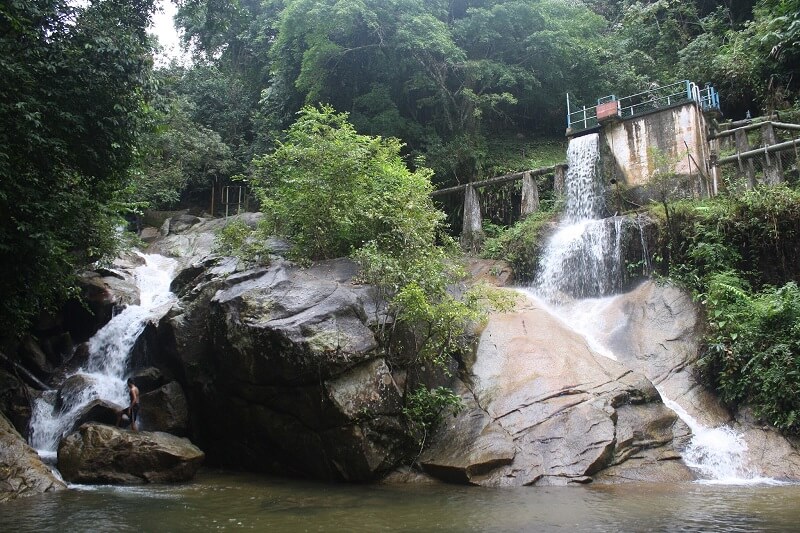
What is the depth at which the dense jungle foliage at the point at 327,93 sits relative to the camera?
1095 centimetres

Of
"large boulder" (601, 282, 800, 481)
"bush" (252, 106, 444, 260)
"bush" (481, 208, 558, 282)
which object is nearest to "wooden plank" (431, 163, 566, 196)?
"bush" (481, 208, 558, 282)

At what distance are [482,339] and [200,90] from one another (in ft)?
92.6

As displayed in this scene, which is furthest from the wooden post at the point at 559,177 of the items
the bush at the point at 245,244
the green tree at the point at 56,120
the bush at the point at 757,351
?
the green tree at the point at 56,120

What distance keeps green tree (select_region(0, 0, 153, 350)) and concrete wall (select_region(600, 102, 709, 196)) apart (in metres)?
15.2

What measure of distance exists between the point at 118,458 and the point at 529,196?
16.6 metres

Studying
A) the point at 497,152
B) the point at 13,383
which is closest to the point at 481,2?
the point at 497,152

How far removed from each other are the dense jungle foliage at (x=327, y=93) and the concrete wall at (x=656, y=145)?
12.0ft

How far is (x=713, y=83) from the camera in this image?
26.3 m

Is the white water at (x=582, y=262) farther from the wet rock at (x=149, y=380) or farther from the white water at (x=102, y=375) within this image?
the white water at (x=102, y=375)

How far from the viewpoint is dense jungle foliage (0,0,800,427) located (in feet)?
35.9

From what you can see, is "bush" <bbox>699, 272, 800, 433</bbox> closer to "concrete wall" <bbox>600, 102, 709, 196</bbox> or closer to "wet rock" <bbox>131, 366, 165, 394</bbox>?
"concrete wall" <bbox>600, 102, 709, 196</bbox>

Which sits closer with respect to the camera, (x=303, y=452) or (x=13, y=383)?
(x=303, y=452)

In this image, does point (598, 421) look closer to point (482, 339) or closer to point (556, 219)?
point (482, 339)

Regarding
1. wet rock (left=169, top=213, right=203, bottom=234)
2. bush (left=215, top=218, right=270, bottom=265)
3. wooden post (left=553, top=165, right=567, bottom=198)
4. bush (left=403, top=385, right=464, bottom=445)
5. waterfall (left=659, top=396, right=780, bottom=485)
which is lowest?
waterfall (left=659, top=396, right=780, bottom=485)
